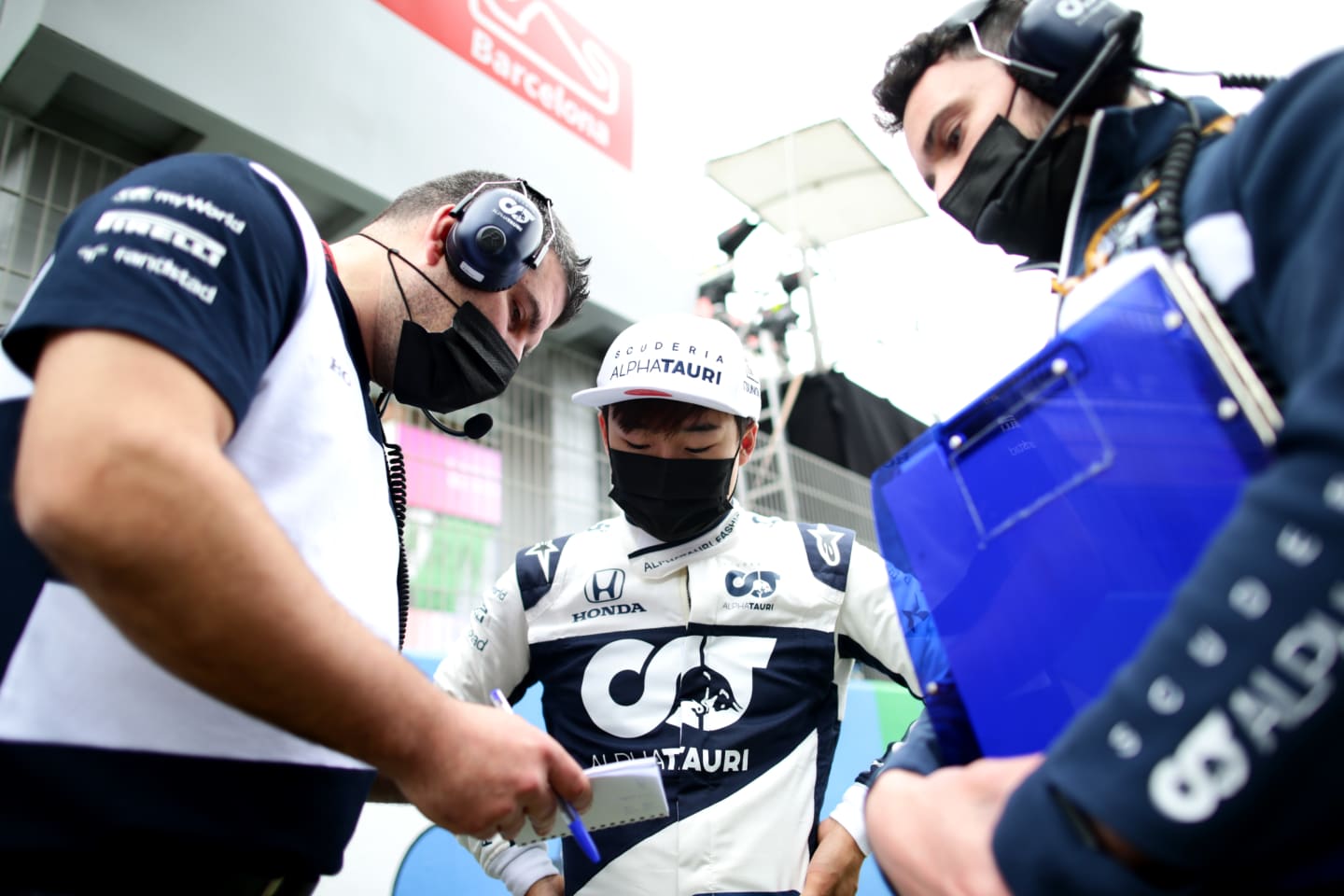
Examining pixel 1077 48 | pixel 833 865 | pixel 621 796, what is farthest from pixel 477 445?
pixel 1077 48

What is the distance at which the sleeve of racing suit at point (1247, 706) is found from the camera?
0.46 meters

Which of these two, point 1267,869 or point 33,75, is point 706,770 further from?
point 33,75

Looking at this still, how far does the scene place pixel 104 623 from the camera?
81 cm

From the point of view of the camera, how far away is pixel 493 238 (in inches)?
55.9

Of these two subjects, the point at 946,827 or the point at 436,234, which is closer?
the point at 946,827

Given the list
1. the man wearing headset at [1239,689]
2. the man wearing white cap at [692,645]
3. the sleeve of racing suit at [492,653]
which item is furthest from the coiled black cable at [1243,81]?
the sleeve of racing suit at [492,653]

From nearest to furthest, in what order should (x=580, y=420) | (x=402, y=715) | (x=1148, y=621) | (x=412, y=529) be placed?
(x=1148, y=621)
(x=402, y=715)
(x=412, y=529)
(x=580, y=420)

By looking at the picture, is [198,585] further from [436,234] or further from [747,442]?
[747,442]

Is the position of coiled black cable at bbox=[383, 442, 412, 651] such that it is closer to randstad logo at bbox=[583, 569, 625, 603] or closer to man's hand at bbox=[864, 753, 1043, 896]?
randstad logo at bbox=[583, 569, 625, 603]

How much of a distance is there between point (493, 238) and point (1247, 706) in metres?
1.24

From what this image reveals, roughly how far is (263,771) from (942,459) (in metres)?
0.78

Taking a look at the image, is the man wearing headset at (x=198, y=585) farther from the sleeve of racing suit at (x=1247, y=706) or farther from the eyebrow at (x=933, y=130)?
the eyebrow at (x=933, y=130)

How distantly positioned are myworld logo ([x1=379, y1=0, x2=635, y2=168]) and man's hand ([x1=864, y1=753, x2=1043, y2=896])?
3.40 m

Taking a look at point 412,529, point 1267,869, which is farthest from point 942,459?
point 412,529
